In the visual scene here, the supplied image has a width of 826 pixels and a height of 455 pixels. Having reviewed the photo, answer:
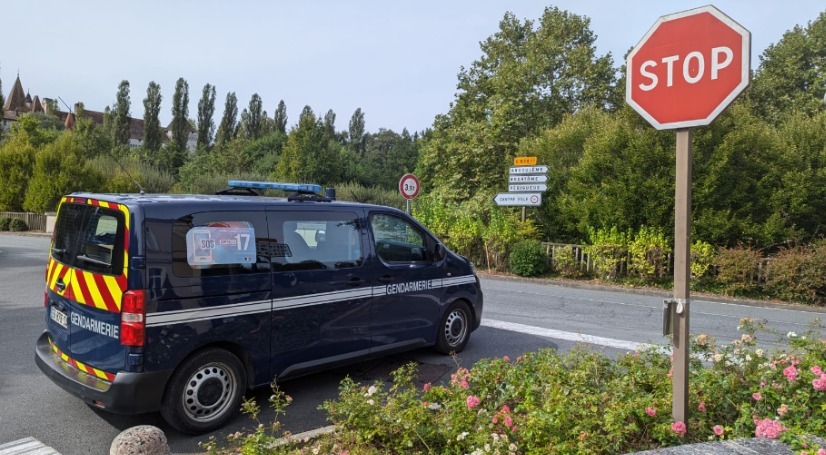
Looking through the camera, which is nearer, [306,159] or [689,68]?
[689,68]

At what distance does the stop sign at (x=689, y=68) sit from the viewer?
2889mm

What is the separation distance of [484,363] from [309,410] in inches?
66.4

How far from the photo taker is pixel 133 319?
392 cm

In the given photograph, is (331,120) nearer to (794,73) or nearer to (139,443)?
(794,73)

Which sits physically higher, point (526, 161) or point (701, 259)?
point (526, 161)

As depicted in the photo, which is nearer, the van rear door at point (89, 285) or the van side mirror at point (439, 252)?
the van rear door at point (89, 285)

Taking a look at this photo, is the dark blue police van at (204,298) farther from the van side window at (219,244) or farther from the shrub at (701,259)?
the shrub at (701,259)

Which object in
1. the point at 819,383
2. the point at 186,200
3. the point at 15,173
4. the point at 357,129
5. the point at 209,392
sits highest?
the point at 357,129

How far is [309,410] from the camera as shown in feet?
16.0

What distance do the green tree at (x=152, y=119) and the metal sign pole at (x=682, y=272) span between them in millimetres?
72623

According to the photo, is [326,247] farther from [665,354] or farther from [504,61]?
[504,61]

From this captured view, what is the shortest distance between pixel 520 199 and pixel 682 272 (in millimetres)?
14858

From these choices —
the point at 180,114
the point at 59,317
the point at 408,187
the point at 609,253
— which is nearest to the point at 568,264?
the point at 609,253

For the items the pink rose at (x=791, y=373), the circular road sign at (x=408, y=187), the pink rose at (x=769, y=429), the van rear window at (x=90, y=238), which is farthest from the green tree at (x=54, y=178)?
the pink rose at (x=769, y=429)
